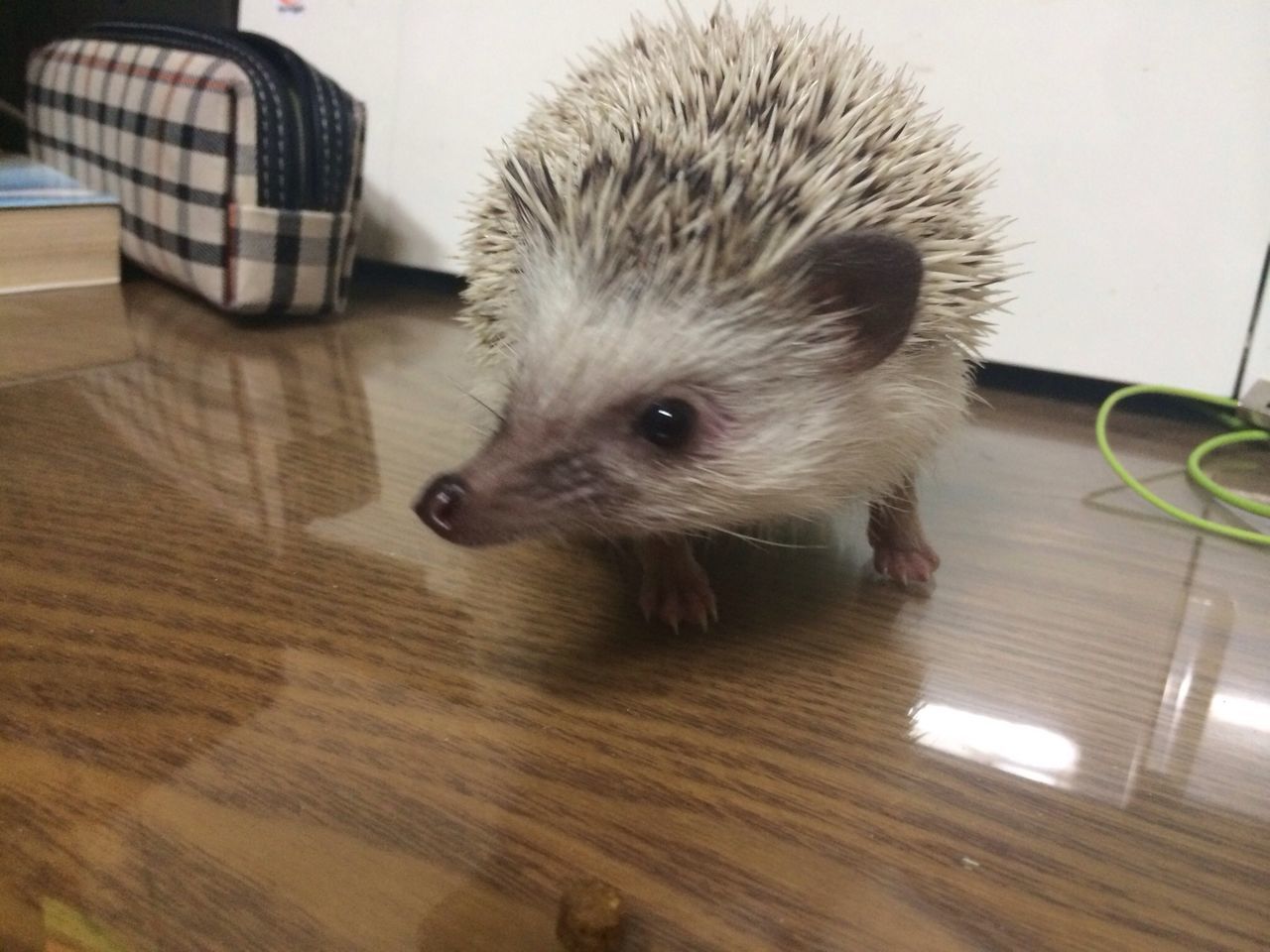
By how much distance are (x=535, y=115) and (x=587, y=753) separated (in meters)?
0.93

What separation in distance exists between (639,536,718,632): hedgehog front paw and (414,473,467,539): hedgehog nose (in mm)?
264

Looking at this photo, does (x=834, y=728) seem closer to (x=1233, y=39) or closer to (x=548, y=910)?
(x=548, y=910)

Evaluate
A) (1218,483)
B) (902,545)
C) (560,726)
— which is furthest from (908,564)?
(1218,483)

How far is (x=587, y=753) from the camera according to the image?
2.60 ft

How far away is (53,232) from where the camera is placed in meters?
2.03

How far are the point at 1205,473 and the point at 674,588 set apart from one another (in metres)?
1.19

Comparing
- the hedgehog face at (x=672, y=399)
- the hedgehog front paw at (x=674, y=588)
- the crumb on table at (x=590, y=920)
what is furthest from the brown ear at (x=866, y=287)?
the crumb on table at (x=590, y=920)

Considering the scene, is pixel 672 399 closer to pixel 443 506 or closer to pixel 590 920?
pixel 443 506

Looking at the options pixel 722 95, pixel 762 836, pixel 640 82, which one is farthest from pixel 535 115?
pixel 762 836

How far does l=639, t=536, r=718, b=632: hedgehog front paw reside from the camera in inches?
40.1

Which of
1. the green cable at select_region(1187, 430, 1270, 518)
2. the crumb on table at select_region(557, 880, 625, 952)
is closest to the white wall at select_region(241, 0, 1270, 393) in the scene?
the green cable at select_region(1187, 430, 1270, 518)

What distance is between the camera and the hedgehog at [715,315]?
0.84 m

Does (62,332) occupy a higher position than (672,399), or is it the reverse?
(672,399)

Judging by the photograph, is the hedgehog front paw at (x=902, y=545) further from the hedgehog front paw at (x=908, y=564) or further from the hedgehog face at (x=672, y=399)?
the hedgehog face at (x=672, y=399)
